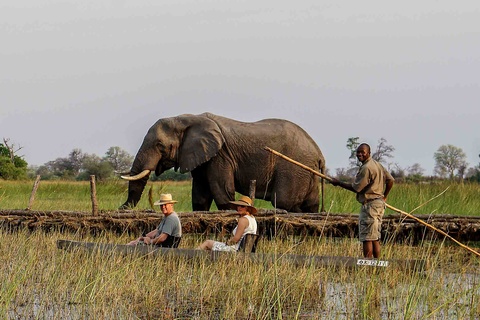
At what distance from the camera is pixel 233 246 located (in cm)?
1019

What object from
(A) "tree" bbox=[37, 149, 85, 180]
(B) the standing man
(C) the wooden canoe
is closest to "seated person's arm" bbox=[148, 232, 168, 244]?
(C) the wooden canoe

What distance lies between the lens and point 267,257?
29.6 ft

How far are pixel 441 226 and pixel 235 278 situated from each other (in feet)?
15.2

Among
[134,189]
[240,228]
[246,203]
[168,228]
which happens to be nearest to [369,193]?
[246,203]

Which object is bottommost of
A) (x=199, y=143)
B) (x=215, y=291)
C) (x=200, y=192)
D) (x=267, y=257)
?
(x=215, y=291)

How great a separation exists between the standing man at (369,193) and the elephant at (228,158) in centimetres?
551

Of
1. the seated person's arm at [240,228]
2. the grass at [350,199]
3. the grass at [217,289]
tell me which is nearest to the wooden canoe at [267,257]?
the grass at [217,289]

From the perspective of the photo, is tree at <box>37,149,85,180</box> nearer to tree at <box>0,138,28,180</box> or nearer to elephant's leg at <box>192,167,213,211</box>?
tree at <box>0,138,28,180</box>

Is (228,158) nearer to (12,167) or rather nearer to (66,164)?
(12,167)

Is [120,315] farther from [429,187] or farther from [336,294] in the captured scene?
[429,187]

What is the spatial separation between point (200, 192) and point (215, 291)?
7.92 meters

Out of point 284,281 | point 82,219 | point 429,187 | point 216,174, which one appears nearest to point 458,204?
point 429,187

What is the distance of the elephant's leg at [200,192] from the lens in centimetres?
1628

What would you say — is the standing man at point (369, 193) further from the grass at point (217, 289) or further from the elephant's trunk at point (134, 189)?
the elephant's trunk at point (134, 189)
